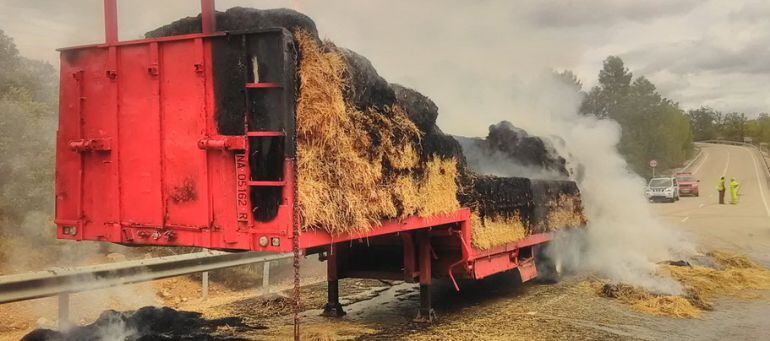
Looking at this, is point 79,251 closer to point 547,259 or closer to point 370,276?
point 370,276

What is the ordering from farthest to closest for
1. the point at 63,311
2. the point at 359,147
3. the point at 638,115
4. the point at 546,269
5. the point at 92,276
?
the point at 638,115, the point at 546,269, the point at 92,276, the point at 63,311, the point at 359,147

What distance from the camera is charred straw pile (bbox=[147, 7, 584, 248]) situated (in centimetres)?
492

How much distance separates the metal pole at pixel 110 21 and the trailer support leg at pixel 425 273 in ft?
12.7

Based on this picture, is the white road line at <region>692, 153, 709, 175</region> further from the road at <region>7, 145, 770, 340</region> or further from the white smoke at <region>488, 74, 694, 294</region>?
the road at <region>7, 145, 770, 340</region>

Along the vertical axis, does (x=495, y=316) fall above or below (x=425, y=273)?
below

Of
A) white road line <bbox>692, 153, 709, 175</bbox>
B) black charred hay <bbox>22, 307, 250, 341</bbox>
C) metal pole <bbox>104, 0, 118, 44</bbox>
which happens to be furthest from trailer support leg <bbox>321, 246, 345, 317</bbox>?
white road line <bbox>692, 153, 709, 175</bbox>

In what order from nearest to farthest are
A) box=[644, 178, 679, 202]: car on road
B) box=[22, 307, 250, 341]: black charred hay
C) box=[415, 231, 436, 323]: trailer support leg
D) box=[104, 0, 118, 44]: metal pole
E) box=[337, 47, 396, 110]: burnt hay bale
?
1. box=[104, 0, 118, 44]: metal pole
2. box=[337, 47, 396, 110]: burnt hay bale
3. box=[22, 307, 250, 341]: black charred hay
4. box=[415, 231, 436, 323]: trailer support leg
5. box=[644, 178, 679, 202]: car on road

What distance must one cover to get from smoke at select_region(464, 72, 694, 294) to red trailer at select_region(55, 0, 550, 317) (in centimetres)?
723

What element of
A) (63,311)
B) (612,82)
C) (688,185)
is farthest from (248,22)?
(612,82)

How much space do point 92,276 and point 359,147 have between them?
3324mm

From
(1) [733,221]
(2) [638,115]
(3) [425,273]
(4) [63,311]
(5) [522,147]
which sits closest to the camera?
(4) [63,311]

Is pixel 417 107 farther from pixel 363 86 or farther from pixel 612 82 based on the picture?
pixel 612 82

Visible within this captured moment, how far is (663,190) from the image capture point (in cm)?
3566

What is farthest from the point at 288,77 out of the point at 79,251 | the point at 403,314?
the point at 79,251
